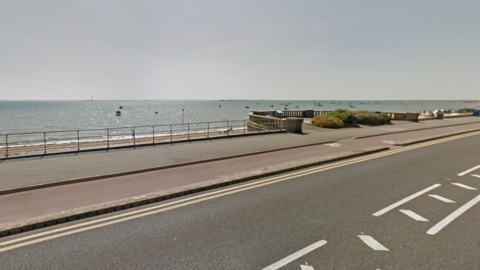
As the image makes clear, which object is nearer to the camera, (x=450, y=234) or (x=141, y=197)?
(x=450, y=234)

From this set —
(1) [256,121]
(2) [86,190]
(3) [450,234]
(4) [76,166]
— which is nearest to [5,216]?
(2) [86,190]

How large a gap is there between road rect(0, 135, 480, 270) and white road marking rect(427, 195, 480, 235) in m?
0.02

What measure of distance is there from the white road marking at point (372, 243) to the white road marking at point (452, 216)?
1.23m

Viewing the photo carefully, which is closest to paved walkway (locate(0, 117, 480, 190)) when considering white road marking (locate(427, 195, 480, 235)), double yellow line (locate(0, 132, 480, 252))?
double yellow line (locate(0, 132, 480, 252))

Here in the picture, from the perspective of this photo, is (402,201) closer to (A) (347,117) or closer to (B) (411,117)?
(A) (347,117)

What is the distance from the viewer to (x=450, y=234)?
4523mm

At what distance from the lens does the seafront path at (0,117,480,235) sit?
19.5 ft

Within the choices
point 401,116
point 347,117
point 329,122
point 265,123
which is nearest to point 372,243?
point 265,123

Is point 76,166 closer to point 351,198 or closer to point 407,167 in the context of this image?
point 351,198

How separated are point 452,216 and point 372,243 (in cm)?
249

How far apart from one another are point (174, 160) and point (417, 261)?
8446mm

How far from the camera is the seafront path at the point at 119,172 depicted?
594cm

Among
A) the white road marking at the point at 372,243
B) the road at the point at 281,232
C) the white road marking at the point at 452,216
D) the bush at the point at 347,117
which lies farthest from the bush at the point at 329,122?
the white road marking at the point at 372,243

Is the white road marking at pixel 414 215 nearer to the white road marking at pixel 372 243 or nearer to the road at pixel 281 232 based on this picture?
the road at pixel 281 232
